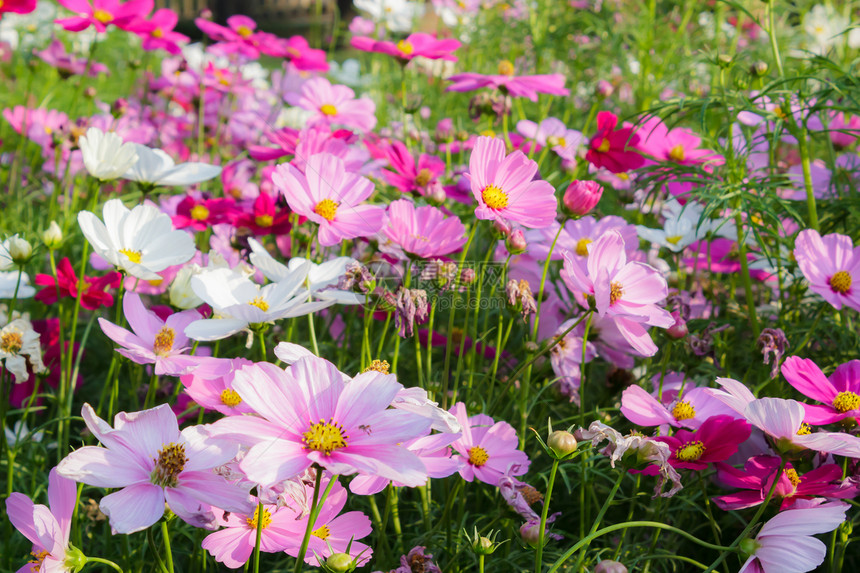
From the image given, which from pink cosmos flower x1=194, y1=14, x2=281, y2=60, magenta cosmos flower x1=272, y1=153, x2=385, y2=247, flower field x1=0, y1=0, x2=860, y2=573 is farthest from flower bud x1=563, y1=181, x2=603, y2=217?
pink cosmos flower x1=194, y1=14, x2=281, y2=60

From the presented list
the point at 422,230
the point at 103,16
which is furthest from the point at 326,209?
the point at 103,16

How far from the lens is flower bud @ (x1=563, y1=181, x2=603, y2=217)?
2.87 ft

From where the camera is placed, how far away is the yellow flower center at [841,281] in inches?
36.7

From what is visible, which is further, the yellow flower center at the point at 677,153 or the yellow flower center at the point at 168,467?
the yellow flower center at the point at 677,153

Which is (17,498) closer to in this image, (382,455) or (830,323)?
(382,455)

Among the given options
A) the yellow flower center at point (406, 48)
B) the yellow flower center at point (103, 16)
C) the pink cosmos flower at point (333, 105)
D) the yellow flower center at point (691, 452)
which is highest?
the yellow flower center at point (406, 48)

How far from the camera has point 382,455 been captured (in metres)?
0.53

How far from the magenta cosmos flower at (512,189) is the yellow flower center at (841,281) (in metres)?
0.42

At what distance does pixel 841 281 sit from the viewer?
0.93 meters

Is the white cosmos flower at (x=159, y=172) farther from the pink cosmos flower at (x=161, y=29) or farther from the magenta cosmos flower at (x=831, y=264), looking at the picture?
the magenta cosmos flower at (x=831, y=264)

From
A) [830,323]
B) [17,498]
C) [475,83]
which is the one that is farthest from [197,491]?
[830,323]

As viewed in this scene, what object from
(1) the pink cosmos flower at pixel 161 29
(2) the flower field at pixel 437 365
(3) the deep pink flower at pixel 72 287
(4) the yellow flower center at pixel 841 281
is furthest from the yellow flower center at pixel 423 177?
(1) the pink cosmos flower at pixel 161 29

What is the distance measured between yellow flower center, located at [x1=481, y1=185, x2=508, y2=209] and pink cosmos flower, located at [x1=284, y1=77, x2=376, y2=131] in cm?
57

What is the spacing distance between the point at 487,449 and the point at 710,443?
0.26 meters
